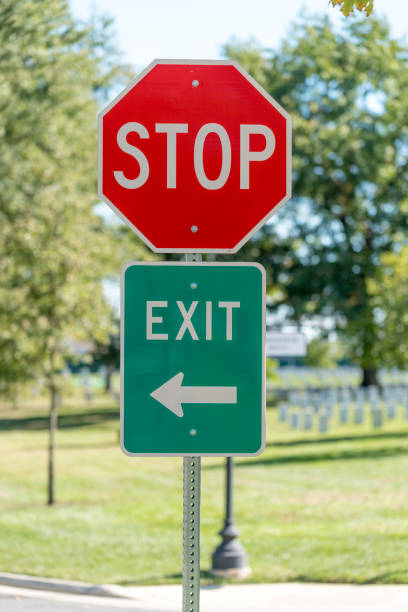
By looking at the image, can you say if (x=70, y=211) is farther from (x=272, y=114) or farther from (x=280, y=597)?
(x=272, y=114)

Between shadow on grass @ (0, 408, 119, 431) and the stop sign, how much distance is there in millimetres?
27579

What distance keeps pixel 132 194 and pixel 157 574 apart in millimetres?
6685

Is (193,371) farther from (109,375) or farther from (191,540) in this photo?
(109,375)

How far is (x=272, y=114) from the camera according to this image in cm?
279

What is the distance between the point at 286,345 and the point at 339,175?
93.9ft

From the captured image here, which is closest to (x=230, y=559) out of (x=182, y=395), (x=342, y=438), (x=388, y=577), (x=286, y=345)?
(x=388, y=577)

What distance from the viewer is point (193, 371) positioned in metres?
2.65

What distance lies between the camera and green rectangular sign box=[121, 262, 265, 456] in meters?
2.65

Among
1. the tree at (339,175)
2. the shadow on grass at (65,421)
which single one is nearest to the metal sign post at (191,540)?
the shadow on grass at (65,421)

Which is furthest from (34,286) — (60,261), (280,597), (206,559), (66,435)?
(66,435)

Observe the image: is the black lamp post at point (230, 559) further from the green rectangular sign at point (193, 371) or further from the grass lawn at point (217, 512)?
the green rectangular sign at point (193, 371)

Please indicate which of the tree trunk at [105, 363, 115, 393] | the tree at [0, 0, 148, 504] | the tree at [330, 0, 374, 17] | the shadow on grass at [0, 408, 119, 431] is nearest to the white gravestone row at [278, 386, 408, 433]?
the shadow on grass at [0, 408, 119, 431]

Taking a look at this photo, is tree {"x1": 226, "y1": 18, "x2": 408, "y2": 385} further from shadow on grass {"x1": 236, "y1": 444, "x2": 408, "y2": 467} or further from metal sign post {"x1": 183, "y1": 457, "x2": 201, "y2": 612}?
metal sign post {"x1": 183, "y1": 457, "x2": 201, "y2": 612}

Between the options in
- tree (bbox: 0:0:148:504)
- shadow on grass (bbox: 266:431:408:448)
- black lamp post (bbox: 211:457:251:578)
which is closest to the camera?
black lamp post (bbox: 211:457:251:578)
